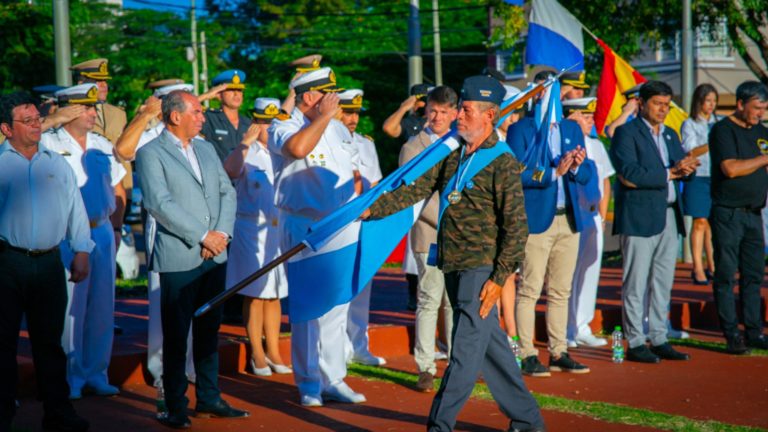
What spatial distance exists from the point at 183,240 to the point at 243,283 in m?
0.60

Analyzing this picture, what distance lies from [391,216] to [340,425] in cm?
143

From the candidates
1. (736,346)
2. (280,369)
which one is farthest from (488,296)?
(736,346)

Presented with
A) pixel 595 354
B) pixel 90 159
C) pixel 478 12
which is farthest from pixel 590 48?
pixel 478 12

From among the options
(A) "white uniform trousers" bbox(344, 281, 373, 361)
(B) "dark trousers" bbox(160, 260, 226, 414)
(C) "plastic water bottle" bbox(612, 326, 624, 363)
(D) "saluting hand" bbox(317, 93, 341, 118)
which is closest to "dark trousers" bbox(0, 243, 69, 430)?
(B) "dark trousers" bbox(160, 260, 226, 414)

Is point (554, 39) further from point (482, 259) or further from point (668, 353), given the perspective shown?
point (482, 259)

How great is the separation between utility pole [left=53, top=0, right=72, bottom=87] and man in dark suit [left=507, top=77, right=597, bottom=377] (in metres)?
5.35

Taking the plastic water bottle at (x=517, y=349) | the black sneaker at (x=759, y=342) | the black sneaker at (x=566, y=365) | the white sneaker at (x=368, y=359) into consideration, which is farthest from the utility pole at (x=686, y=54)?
the white sneaker at (x=368, y=359)

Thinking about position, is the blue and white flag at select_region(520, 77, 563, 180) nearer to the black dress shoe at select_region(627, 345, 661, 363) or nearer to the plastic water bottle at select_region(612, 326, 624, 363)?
the plastic water bottle at select_region(612, 326, 624, 363)

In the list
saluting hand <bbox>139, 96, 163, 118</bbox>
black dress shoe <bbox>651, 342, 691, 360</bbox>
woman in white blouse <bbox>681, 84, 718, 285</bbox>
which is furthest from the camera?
woman in white blouse <bbox>681, 84, 718, 285</bbox>

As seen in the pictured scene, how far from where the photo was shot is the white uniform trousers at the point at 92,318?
808 centimetres

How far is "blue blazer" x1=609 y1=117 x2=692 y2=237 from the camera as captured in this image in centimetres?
958

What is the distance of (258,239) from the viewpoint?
30.6 ft

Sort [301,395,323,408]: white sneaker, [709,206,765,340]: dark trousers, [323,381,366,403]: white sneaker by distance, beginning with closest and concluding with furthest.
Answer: [301,395,323,408]: white sneaker, [323,381,366,403]: white sneaker, [709,206,765,340]: dark trousers

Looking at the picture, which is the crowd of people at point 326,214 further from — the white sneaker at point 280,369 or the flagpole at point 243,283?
the flagpole at point 243,283
